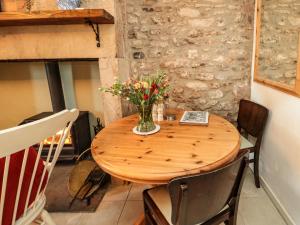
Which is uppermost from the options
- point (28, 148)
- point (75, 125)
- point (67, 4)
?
point (67, 4)

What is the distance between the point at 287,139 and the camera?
1603mm

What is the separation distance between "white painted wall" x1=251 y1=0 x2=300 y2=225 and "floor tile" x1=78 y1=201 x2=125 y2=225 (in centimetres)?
133

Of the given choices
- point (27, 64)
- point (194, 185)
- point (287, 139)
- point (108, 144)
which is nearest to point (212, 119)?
point (287, 139)

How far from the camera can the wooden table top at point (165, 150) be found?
104 cm

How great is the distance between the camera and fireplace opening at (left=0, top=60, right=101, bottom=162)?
2.42 metres

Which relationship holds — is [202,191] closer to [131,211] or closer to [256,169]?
[131,211]

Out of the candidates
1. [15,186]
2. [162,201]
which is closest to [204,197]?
[162,201]

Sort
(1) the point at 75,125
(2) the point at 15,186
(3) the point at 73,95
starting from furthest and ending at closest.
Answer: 1. (3) the point at 73,95
2. (1) the point at 75,125
3. (2) the point at 15,186

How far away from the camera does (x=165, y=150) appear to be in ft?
4.09

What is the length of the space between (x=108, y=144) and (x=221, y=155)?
0.69 metres

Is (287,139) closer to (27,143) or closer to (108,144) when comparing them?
(108,144)

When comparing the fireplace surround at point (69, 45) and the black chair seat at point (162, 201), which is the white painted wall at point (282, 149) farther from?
the fireplace surround at point (69, 45)

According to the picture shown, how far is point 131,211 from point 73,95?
1.58 meters

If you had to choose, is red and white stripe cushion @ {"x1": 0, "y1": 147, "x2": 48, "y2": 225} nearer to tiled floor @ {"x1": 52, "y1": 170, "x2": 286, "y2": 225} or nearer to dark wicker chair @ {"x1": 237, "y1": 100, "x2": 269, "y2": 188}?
tiled floor @ {"x1": 52, "y1": 170, "x2": 286, "y2": 225}
